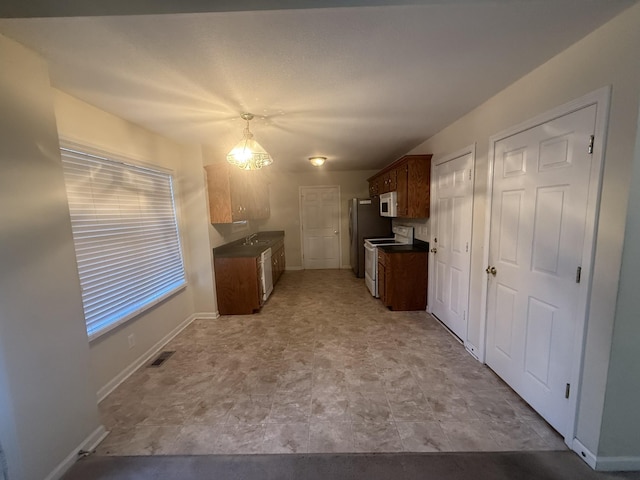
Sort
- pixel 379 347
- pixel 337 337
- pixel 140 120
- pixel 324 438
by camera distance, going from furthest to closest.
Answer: pixel 337 337 < pixel 379 347 < pixel 140 120 < pixel 324 438

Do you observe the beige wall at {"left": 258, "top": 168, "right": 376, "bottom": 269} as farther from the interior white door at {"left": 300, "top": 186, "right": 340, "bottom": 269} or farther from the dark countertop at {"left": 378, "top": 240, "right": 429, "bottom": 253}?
the dark countertop at {"left": 378, "top": 240, "right": 429, "bottom": 253}

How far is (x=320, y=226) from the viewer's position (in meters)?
6.32

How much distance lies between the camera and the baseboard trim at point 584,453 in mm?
1413

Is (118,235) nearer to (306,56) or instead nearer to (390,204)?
(306,56)

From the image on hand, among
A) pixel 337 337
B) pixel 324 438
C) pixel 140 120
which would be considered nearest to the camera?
pixel 324 438

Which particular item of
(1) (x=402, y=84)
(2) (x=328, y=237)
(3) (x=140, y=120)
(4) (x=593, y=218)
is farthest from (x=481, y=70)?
(2) (x=328, y=237)

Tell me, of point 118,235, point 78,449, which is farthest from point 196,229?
point 78,449

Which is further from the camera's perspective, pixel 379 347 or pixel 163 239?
pixel 163 239

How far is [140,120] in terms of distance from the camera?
2.47 m

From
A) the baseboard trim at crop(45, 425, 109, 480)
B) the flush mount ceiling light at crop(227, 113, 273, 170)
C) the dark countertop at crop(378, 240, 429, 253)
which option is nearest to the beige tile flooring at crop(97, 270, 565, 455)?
the baseboard trim at crop(45, 425, 109, 480)

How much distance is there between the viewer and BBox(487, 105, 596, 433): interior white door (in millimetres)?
1494

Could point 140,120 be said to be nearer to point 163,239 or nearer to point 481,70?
point 163,239

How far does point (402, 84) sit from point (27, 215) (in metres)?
2.42

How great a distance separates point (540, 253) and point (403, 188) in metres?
2.00
